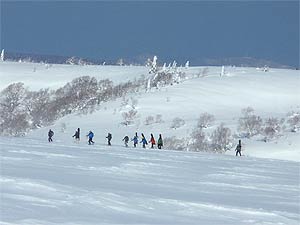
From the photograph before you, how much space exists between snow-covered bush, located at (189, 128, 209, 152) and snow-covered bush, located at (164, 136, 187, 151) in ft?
1.90

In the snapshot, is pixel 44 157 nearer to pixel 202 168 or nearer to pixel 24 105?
pixel 202 168

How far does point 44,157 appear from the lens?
714 inches

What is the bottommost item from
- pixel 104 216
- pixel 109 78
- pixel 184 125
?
pixel 104 216

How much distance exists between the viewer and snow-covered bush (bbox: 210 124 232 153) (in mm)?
49469

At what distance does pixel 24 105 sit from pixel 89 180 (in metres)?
62.5

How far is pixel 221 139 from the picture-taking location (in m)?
51.0

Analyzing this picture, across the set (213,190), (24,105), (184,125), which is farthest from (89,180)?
(24,105)

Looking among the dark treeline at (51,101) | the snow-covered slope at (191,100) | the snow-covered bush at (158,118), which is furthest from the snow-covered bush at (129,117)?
the dark treeline at (51,101)

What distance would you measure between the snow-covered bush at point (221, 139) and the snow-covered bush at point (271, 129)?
9.21 ft

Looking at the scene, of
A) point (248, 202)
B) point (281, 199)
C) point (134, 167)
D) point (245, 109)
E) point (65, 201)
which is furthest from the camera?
point (245, 109)

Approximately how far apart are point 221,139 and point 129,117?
11375 millimetres

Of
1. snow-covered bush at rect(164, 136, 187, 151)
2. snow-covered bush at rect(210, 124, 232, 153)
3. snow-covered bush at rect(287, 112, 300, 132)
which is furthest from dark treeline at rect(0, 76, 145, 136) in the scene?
snow-covered bush at rect(287, 112, 300, 132)

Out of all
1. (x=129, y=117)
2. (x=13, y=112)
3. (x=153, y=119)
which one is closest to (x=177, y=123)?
Result: (x=153, y=119)

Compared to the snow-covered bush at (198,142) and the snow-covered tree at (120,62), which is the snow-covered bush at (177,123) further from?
the snow-covered tree at (120,62)
